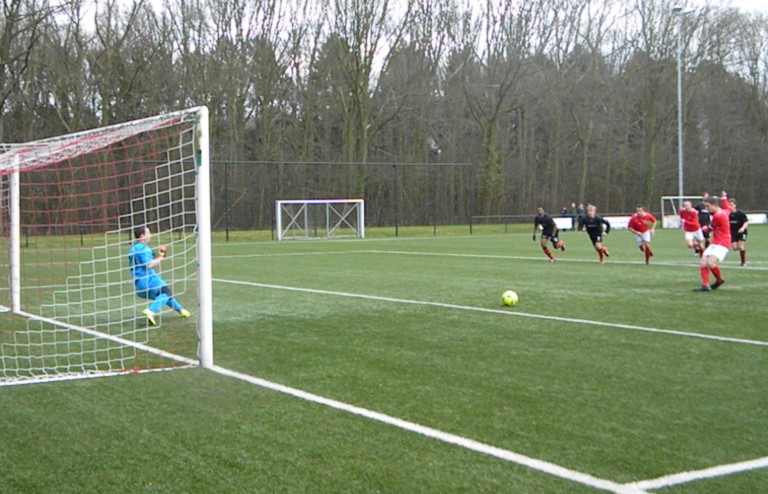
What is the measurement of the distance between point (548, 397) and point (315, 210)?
1333 inches

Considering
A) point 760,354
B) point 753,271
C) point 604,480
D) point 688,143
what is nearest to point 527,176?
point 688,143

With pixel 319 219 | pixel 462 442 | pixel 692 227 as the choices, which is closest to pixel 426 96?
pixel 319 219

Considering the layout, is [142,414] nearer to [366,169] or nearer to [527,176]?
[366,169]

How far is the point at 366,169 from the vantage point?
47219mm

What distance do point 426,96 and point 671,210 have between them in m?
16.4

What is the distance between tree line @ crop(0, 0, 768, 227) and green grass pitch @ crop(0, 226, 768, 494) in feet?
91.4

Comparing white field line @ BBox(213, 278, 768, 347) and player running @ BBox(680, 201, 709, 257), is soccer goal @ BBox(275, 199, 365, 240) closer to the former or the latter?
player running @ BBox(680, 201, 709, 257)

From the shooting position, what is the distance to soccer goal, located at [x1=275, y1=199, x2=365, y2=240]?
39438 mm

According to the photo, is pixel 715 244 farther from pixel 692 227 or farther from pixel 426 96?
pixel 426 96

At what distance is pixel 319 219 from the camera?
1585 inches

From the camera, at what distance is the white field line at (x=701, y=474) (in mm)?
4742

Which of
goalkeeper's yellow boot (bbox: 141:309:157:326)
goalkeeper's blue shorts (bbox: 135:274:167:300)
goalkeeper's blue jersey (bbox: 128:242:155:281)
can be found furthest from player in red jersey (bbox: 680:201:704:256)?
goalkeeper's yellow boot (bbox: 141:309:157:326)

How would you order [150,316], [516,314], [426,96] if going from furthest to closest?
[426,96] < [516,314] < [150,316]

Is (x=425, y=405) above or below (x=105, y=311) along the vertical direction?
below
